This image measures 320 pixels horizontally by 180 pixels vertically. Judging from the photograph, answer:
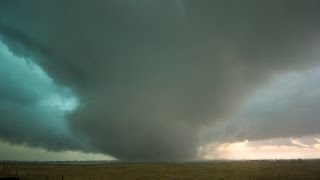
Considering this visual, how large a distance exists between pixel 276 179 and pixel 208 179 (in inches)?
553

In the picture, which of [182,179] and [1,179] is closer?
[1,179]

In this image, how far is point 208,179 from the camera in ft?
238

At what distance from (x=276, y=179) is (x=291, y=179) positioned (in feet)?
9.87

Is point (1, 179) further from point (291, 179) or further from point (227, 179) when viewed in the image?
point (291, 179)

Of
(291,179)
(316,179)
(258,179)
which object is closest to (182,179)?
(258,179)

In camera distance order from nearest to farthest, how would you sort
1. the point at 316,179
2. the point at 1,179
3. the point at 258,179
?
the point at 1,179 < the point at 316,179 < the point at 258,179

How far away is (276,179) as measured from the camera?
6875cm

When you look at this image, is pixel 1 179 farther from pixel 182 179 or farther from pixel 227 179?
pixel 227 179

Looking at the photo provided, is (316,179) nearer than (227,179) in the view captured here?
Yes

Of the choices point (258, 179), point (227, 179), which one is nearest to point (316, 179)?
point (258, 179)

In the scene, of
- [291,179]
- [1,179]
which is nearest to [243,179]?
[291,179]

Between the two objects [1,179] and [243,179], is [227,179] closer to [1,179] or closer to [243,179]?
[243,179]

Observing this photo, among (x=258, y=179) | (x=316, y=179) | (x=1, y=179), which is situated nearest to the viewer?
(x=1, y=179)

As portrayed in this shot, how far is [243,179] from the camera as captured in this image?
7069 centimetres
